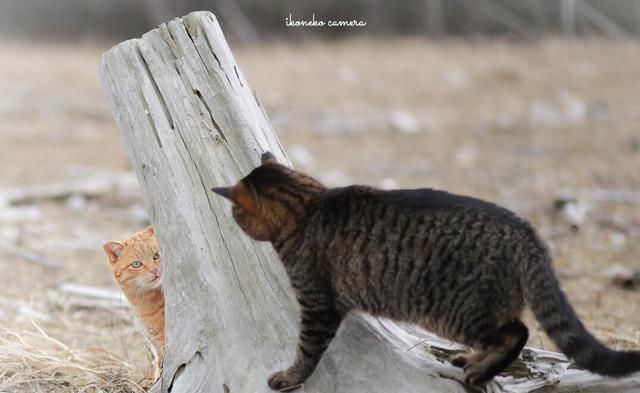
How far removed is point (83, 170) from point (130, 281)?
6011mm

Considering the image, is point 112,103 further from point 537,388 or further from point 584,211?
point 584,211

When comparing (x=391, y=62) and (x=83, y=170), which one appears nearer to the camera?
(x=83, y=170)

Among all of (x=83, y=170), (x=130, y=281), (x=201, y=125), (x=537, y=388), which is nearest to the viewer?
(x=537, y=388)

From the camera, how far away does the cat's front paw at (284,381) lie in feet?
10.1

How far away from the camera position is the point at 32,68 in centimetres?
1366

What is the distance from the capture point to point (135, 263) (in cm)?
396

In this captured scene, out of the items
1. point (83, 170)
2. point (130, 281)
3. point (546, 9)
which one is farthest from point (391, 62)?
point (130, 281)

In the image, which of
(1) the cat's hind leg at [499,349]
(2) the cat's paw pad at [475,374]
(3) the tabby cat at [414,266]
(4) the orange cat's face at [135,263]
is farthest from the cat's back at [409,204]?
(4) the orange cat's face at [135,263]

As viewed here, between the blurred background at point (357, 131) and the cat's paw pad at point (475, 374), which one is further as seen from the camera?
the blurred background at point (357, 131)

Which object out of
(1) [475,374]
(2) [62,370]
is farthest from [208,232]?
(1) [475,374]

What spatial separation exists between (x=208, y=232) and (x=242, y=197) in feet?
1.34

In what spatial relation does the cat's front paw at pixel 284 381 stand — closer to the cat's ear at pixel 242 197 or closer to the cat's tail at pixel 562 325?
the cat's ear at pixel 242 197

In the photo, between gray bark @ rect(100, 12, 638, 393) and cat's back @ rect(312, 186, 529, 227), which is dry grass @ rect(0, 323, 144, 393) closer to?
gray bark @ rect(100, 12, 638, 393)

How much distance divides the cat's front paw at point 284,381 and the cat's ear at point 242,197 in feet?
2.03
